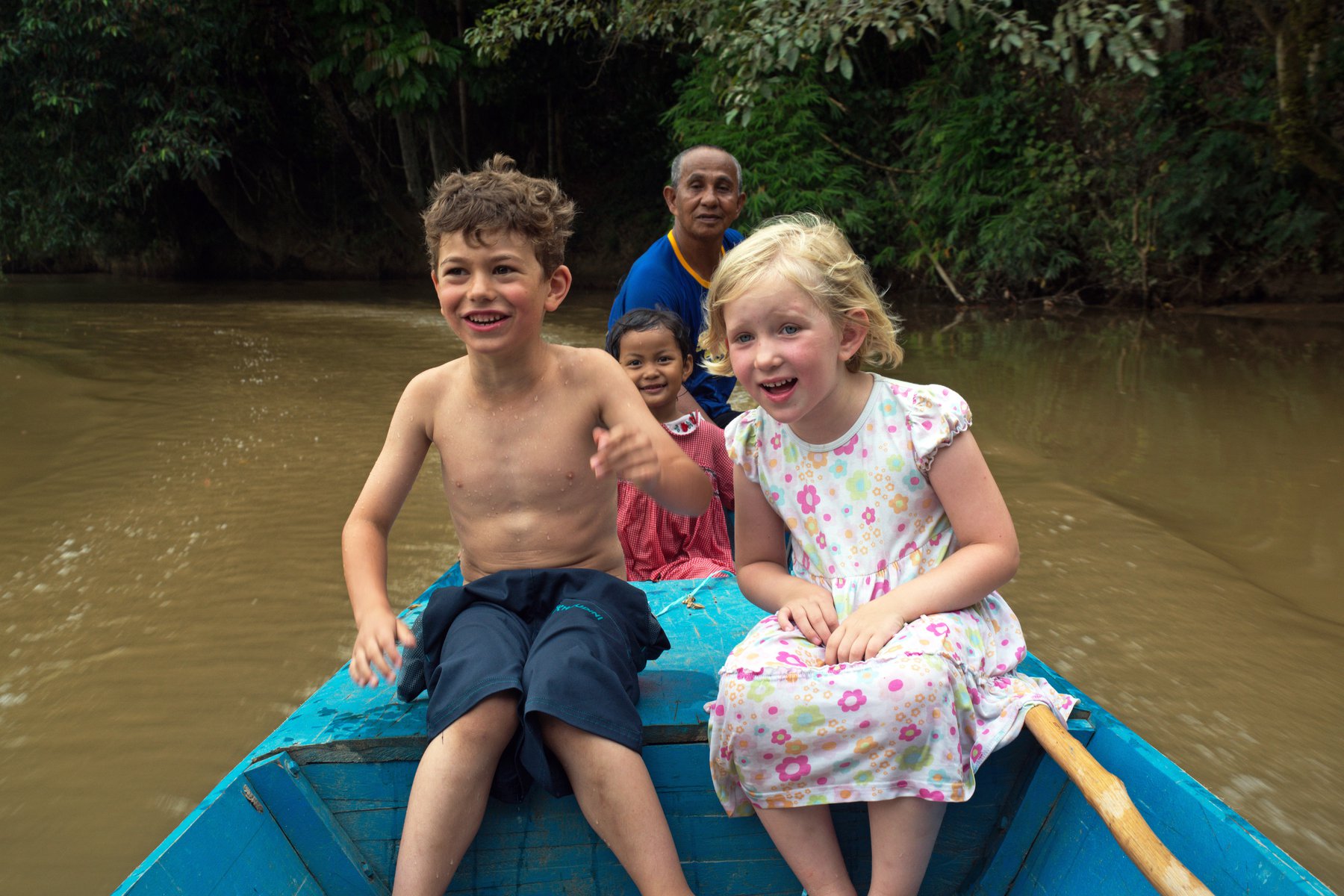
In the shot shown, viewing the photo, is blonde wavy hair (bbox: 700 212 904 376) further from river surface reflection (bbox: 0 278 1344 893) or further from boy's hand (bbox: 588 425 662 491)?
river surface reflection (bbox: 0 278 1344 893)

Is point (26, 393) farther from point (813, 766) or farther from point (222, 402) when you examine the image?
point (813, 766)

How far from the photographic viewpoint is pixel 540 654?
1562mm

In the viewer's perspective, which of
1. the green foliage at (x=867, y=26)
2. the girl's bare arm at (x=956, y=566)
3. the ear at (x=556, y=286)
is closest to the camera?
the girl's bare arm at (x=956, y=566)

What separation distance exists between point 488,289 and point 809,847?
97cm

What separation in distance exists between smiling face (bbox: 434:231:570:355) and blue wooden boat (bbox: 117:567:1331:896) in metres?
0.61

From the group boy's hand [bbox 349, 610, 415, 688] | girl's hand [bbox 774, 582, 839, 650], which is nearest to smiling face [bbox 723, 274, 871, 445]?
girl's hand [bbox 774, 582, 839, 650]

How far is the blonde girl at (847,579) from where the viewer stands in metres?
1.43

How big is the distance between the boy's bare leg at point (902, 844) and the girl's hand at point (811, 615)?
256 mm

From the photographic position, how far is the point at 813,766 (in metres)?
1.45

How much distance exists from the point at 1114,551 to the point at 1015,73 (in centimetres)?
756

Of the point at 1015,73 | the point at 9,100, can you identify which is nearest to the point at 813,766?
the point at 1015,73

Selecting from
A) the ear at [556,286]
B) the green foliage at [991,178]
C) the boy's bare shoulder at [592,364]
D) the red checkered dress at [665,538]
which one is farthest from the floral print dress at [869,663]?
the green foliage at [991,178]

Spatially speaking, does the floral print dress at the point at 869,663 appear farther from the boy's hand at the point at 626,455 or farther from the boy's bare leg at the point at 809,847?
the boy's hand at the point at 626,455

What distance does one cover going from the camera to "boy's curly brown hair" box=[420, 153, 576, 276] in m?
1.76
